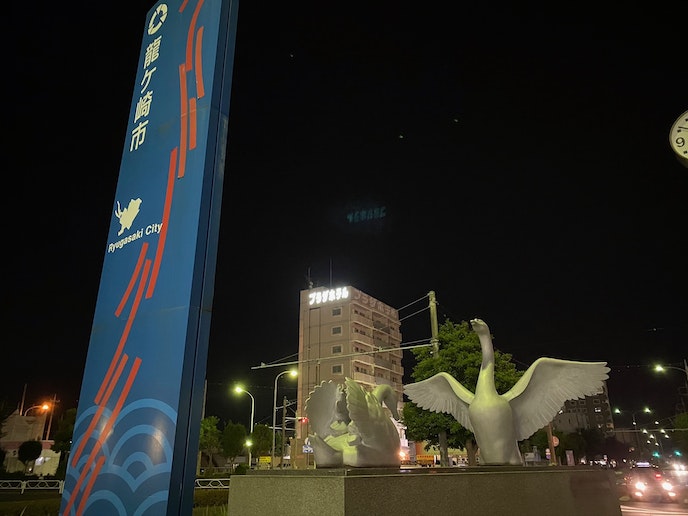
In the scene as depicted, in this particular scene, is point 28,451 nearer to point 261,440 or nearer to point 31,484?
point 31,484

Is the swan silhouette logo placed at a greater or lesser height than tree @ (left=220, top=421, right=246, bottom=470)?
greater

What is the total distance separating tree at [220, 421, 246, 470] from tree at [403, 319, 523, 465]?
24.7 meters

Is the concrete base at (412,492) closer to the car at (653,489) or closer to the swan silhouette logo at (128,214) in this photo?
the swan silhouette logo at (128,214)

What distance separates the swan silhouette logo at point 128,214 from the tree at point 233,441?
130 ft

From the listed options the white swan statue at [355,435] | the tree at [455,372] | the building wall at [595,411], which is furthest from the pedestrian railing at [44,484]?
the building wall at [595,411]

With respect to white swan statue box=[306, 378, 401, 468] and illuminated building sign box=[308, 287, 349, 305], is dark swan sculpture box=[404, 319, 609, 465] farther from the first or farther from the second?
illuminated building sign box=[308, 287, 349, 305]

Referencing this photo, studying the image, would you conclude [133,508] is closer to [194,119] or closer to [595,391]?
[194,119]

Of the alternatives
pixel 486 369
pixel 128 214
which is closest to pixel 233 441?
pixel 486 369

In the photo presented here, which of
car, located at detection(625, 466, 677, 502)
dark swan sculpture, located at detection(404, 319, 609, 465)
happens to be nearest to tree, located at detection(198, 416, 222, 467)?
car, located at detection(625, 466, 677, 502)

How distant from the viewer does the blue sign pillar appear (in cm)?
459

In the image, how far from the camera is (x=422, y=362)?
21297mm

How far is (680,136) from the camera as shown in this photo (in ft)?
28.1

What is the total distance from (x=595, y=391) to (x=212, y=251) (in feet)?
25.0

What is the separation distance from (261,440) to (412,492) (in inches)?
1876
